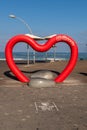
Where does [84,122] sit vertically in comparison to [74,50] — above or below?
below

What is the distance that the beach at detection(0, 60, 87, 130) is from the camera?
10.1 meters

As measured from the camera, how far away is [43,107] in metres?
12.7

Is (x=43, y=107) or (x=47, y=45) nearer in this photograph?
(x=43, y=107)

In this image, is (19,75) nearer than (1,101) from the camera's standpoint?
No

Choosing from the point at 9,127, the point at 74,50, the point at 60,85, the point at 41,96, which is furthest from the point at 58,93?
the point at 9,127

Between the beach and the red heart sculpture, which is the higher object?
the red heart sculpture

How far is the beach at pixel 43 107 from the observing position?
10.1 meters

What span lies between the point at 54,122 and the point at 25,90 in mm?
6952

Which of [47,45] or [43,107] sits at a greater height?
[47,45]

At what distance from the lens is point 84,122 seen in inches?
411

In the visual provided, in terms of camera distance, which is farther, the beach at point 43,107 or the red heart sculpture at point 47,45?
the red heart sculpture at point 47,45

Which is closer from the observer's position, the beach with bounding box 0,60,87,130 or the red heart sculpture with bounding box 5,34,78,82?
the beach with bounding box 0,60,87,130

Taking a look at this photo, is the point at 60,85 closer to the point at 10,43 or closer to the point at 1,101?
the point at 10,43

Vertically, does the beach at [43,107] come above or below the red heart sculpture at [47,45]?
below
